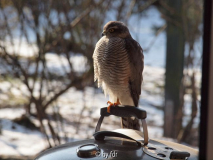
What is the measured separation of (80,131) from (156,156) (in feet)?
5.17

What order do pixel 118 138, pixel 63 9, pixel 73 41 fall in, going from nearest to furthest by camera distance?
pixel 118 138 < pixel 63 9 < pixel 73 41

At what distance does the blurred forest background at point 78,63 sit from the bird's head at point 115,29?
74 centimetres

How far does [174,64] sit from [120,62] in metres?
1.02

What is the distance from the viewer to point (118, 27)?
950 mm

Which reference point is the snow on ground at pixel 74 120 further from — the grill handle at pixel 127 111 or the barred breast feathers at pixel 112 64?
the grill handle at pixel 127 111

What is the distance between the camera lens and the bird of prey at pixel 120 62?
97 centimetres

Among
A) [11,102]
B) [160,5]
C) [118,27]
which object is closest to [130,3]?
[160,5]

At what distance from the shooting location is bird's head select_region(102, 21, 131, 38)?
3.10ft

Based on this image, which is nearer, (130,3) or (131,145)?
(131,145)

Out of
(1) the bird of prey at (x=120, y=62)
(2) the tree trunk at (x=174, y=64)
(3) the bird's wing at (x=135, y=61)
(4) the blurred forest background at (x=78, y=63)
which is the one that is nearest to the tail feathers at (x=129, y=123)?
(1) the bird of prey at (x=120, y=62)

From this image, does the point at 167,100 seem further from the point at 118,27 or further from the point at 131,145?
the point at 131,145

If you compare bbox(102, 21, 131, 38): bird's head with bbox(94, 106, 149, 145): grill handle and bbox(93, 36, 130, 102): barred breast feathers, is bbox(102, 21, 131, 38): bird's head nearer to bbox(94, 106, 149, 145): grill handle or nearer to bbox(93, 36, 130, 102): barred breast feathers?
bbox(93, 36, 130, 102): barred breast feathers

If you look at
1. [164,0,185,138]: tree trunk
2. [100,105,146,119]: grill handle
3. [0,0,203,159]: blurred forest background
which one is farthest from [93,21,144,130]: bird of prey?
[164,0,185,138]: tree trunk

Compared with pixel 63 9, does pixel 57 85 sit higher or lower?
lower
